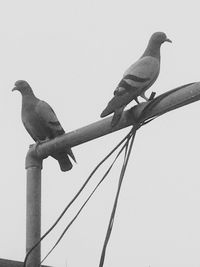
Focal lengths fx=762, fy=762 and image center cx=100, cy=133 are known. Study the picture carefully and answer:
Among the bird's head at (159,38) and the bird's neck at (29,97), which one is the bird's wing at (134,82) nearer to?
the bird's head at (159,38)

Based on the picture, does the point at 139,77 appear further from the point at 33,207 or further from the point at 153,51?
the point at 33,207

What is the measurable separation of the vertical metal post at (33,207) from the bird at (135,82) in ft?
2.13

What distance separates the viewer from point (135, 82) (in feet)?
20.7

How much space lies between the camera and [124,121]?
4902 millimetres

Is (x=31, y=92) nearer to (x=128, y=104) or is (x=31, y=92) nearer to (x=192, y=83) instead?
(x=128, y=104)

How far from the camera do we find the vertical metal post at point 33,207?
15.6 ft

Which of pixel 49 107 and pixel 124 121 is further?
pixel 49 107

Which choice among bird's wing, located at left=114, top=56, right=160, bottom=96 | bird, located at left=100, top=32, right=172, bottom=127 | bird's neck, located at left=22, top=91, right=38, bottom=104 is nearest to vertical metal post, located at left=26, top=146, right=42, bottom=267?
bird, located at left=100, top=32, right=172, bottom=127

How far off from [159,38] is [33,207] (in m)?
3.72

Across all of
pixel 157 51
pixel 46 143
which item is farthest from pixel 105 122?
pixel 157 51


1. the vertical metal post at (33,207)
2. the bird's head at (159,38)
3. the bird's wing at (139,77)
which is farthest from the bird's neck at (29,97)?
the vertical metal post at (33,207)

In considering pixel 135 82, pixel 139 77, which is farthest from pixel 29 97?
pixel 135 82

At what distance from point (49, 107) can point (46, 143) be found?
3748mm

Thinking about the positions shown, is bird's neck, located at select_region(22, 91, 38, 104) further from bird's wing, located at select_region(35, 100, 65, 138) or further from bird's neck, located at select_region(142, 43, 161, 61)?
bird's neck, located at select_region(142, 43, 161, 61)
